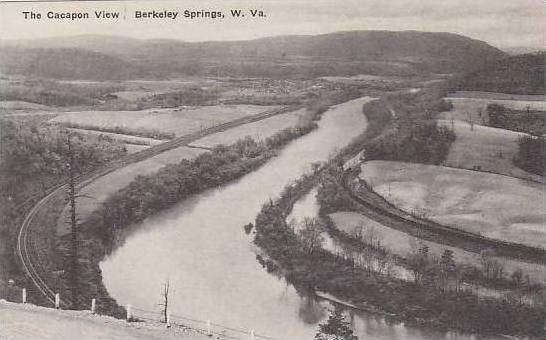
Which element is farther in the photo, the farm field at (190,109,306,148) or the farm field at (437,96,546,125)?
the farm field at (190,109,306,148)

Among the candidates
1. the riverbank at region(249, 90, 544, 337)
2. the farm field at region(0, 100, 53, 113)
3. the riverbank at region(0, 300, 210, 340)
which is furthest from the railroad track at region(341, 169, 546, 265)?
the farm field at region(0, 100, 53, 113)

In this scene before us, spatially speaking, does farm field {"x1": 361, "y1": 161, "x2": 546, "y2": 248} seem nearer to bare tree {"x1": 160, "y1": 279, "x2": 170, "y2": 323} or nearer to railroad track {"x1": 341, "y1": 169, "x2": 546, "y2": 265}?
railroad track {"x1": 341, "y1": 169, "x2": 546, "y2": 265}

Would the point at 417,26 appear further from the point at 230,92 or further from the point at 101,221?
the point at 101,221

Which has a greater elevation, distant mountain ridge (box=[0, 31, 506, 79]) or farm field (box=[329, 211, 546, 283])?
distant mountain ridge (box=[0, 31, 506, 79])

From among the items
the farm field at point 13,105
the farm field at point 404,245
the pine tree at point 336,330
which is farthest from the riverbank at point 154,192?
the pine tree at point 336,330

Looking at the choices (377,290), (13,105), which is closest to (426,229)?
(377,290)
